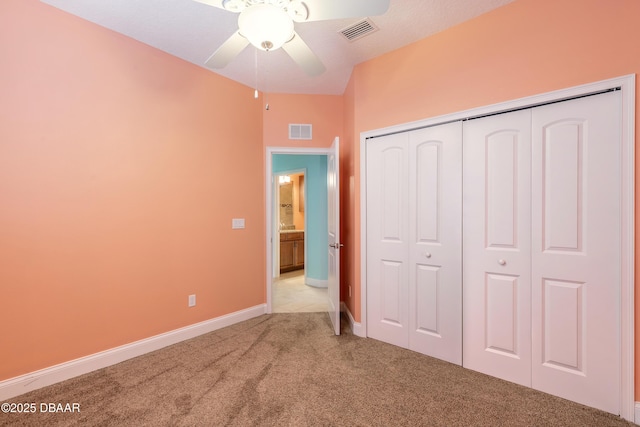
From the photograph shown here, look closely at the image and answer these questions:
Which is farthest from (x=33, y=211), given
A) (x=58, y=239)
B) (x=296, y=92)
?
(x=296, y=92)

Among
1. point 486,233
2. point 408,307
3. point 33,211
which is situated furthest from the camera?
point 408,307

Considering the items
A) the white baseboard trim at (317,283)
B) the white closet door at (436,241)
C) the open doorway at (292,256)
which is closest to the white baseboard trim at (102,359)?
the open doorway at (292,256)

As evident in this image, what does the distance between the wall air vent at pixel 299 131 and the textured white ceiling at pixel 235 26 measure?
0.73m

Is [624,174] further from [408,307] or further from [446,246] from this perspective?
[408,307]

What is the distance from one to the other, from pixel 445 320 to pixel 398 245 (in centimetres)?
75

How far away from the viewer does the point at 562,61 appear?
6.27 ft

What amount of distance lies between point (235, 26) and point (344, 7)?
138 cm

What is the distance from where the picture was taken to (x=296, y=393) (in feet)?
6.46

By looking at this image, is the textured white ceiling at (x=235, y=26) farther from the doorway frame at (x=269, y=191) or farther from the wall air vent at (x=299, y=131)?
the doorway frame at (x=269, y=191)

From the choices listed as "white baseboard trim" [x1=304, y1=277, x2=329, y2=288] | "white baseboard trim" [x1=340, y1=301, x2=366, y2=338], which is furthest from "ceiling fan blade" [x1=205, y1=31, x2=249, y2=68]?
"white baseboard trim" [x1=304, y1=277, x2=329, y2=288]

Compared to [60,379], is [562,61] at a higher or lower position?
higher

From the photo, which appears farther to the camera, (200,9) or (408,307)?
(408,307)

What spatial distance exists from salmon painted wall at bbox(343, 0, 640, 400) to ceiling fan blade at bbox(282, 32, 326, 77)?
3.66 ft

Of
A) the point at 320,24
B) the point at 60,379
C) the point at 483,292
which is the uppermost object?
the point at 320,24
